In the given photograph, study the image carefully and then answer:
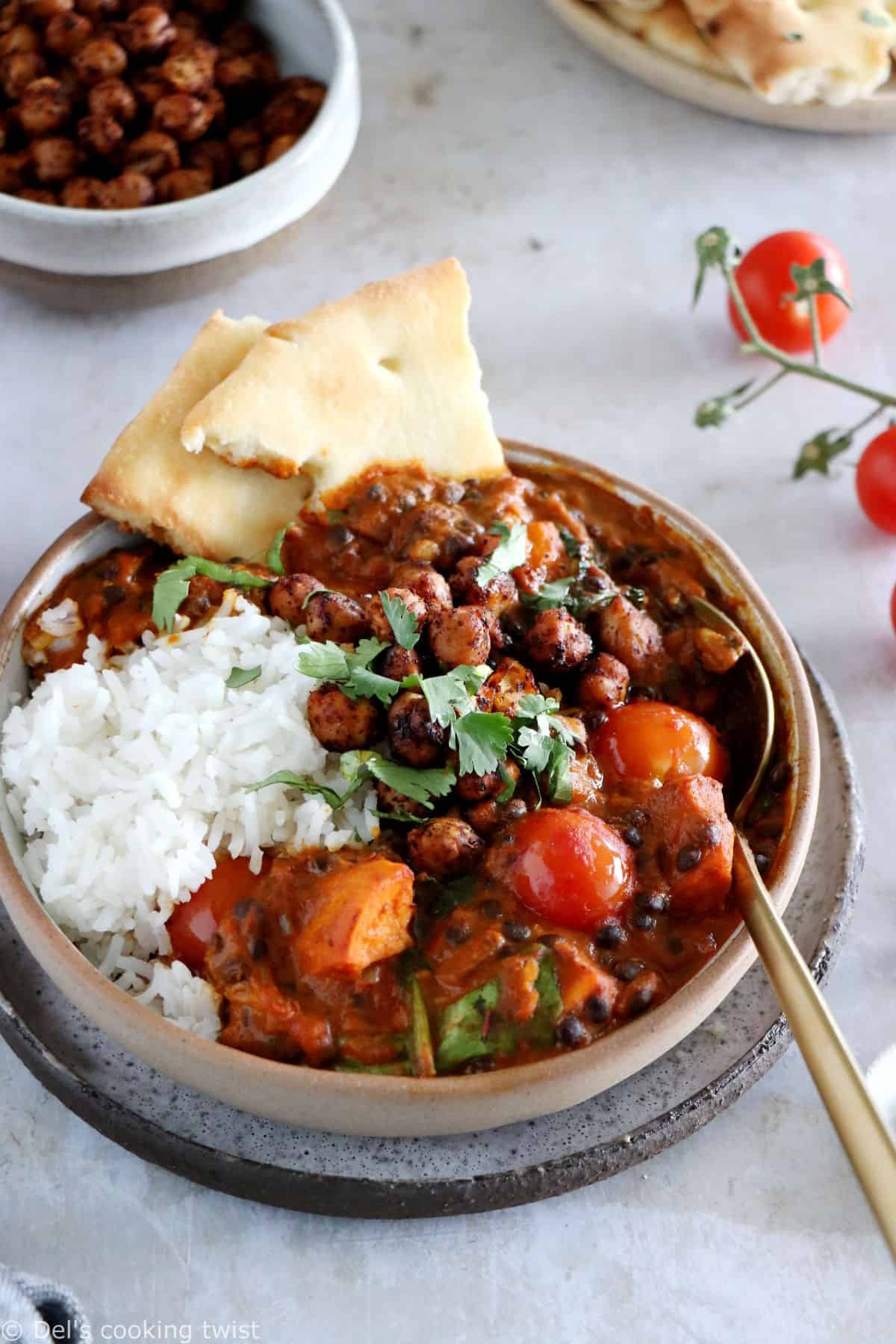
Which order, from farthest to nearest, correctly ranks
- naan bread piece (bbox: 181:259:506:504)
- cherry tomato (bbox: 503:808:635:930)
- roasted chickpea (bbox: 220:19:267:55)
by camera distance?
1. roasted chickpea (bbox: 220:19:267:55)
2. naan bread piece (bbox: 181:259:506:504)
3. cherry tomato (bbox: 503:808:635:930)

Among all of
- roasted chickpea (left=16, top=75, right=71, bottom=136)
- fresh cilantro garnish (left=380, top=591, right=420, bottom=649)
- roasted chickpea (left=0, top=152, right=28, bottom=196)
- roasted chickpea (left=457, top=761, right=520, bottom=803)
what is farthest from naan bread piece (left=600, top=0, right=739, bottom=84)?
roasted chickpea (left=457, top=761, right=520, bottom=803)

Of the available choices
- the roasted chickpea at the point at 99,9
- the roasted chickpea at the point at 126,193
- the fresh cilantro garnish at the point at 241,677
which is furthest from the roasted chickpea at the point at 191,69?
the fresh cilantro garnish at the point at 241,677

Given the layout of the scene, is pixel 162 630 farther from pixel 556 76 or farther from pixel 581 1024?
pixel 556 76

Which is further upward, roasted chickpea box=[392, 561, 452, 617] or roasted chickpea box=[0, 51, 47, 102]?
roasted chickpea box=[0, 51, 47, 102]

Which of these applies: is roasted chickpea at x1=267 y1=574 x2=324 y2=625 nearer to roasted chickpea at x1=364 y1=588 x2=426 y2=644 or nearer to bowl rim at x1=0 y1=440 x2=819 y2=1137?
roasted chickpea at x1=364 y1=588 x2=426 y2=644

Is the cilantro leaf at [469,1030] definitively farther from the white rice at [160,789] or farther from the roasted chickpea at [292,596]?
the roasted chickpea at [292,596]

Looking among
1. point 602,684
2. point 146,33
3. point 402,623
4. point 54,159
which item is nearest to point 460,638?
point 402,623

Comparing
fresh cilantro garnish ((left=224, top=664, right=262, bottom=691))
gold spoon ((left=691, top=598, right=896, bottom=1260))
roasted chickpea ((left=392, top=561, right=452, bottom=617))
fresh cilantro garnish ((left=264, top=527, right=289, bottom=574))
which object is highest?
roasted chickpea ((left=392, top=561, right=452, bottom=617))
